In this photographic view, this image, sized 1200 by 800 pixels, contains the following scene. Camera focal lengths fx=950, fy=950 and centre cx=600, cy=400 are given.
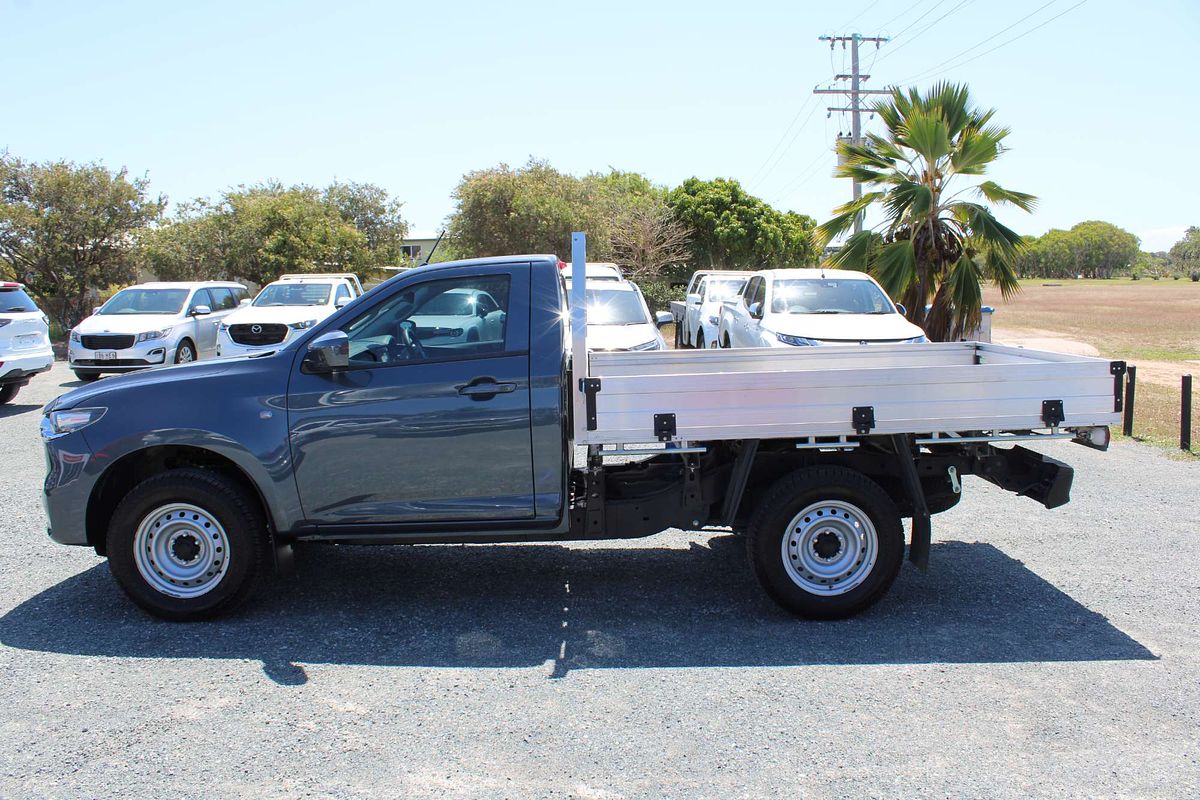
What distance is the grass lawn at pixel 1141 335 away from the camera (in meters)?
13.3

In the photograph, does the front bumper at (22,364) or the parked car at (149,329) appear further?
the parked car at (149,329)

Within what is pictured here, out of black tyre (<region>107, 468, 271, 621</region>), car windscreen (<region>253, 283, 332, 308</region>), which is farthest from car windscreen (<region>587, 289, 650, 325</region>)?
black tyre (<region>107, 468, 271, 621</region>)

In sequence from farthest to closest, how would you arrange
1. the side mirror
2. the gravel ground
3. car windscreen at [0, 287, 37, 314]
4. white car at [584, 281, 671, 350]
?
1. car windscreen at [0, 287, 37, 314]
2. white car at [584, 281, 671, 350]
3. the side mirror
4. the gravel ground

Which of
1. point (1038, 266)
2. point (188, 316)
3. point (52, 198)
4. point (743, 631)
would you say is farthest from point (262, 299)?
point (1038, 266)

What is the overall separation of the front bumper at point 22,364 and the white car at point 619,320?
26.6ft

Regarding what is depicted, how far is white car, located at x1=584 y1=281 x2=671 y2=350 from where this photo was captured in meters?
11.5

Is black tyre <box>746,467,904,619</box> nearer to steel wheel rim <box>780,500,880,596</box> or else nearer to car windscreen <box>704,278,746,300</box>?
steel wheel rim <box>780,500,880,596</box>

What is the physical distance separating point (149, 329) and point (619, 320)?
9.20 m

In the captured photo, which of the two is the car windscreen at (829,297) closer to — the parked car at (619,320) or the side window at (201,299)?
the parked car at (619,320)

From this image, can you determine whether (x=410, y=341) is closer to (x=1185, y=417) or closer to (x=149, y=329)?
(x=1185, y=417)

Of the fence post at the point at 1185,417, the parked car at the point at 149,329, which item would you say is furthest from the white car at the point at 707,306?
the parked car at the point at 149,329

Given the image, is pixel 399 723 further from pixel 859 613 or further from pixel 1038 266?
pixel 1038 266

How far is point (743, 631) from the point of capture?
17.4 ft

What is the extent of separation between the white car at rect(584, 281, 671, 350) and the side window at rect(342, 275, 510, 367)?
556 centimetres
